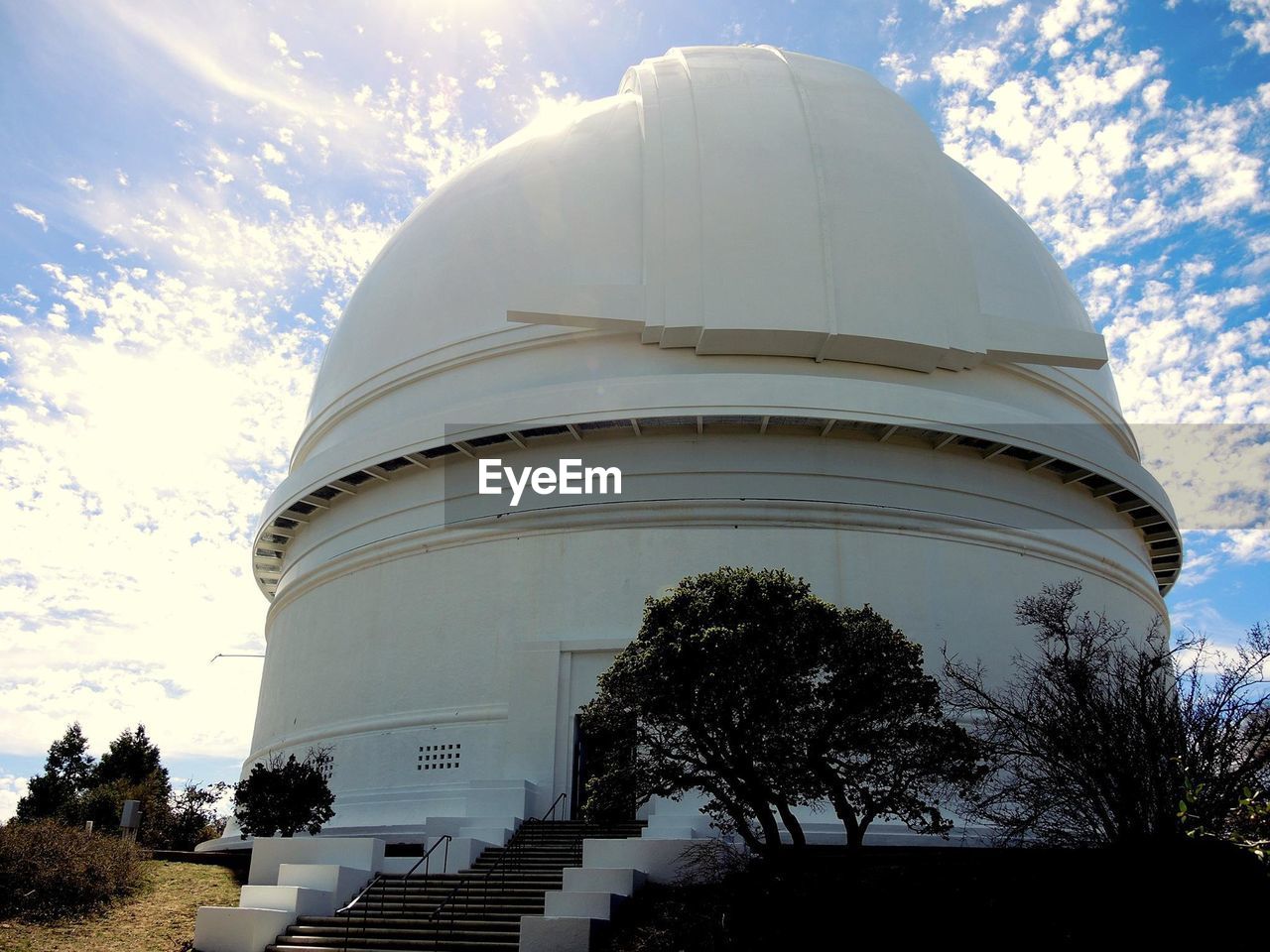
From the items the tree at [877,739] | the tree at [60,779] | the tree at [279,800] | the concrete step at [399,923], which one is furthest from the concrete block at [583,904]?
the tree at [60,779]

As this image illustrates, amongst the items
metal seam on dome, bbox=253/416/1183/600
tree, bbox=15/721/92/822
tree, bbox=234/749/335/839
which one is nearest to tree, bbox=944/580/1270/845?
metal seam on dome, bbox=253/416/1183/600

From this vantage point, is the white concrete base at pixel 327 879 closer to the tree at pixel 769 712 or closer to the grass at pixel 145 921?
the grass at pixel 145 921

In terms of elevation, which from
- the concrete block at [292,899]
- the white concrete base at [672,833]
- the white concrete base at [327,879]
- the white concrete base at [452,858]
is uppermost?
the white concrete base at [672,833]

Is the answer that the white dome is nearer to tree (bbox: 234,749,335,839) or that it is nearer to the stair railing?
tree (bbox: 234,749,335,839)

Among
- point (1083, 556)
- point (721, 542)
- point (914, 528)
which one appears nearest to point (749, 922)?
point (721, 542)

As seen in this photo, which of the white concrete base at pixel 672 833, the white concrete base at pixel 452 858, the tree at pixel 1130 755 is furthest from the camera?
the white concrete base at pixel 452 858

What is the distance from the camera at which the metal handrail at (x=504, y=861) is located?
1242cm

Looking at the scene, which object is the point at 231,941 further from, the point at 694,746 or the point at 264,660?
the point at 264,660

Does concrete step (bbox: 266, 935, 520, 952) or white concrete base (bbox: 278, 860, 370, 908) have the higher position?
white concrete base (bbox: 278, 860, 370, 908)

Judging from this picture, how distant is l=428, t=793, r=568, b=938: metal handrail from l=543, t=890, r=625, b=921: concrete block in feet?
3.04

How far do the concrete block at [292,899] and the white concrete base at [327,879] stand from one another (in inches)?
4.4

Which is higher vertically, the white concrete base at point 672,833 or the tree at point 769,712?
the tree at point 769,712

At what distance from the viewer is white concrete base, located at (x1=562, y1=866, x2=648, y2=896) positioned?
12383 mm

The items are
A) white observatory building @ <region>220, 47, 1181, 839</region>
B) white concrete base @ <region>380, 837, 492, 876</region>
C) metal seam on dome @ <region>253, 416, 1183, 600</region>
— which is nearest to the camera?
white concrete base @ <region>380, 837, 492, 876</region>
